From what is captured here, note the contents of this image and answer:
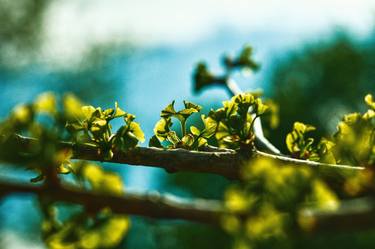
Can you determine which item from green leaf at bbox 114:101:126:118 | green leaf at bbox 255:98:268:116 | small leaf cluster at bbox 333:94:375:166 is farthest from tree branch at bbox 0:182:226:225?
green leaf at bbox 255:98:268:116

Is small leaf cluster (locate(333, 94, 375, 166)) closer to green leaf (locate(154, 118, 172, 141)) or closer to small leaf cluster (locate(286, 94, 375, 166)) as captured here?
small leaf cluster (locate(286, 94, 375, 166))

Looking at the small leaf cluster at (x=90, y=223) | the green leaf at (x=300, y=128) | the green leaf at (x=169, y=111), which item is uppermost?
the green leaf at (x=169, y=111)

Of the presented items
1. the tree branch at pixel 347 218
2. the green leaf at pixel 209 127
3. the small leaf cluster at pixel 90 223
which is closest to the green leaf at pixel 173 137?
the green leaf at pixel 209 127

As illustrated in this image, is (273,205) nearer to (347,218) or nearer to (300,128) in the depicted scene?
(347,218)

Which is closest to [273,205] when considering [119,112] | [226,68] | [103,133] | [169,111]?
[103,133]

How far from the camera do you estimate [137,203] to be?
39.1 inches

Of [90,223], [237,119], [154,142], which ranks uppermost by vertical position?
[237,119]

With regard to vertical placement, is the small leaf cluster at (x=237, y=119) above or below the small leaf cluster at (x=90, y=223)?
above

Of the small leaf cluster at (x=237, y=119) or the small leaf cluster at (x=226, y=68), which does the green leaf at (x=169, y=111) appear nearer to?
the small leaf cluster at (x=237, y=119)

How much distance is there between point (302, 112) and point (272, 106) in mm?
20777

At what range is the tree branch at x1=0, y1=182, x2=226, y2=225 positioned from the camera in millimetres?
958

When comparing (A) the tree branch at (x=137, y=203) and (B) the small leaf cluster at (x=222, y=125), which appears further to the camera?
(B) the small leaf cluster at (x=222, y=125)

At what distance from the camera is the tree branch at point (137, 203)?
0.96 m

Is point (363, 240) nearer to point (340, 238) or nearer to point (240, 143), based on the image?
point (340, 238)
